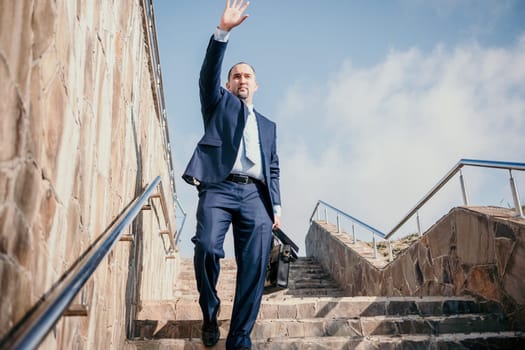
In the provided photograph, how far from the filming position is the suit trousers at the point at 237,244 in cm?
298

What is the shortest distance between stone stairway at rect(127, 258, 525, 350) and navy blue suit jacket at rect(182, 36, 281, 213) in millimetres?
940

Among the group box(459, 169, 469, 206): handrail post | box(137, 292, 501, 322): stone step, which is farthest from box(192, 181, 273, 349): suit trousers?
box(459, 169, 469, 206): handrail post

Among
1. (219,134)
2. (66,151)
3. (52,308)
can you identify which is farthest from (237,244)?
(52,308)

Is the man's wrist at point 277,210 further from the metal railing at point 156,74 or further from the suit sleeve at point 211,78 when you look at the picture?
the metal railing at point 156,74

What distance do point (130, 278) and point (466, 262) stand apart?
3110mm

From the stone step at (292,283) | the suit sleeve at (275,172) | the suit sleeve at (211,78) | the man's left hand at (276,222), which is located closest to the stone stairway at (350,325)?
the man's left hand at (276,222)

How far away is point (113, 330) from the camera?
9.02 feet

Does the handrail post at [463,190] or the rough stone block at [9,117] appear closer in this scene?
the rough stone block at [9,117]

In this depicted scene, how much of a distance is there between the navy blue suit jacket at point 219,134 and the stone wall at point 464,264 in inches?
80.8

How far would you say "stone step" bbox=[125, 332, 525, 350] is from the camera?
124 inches

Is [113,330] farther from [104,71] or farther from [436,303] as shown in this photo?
[436,303]

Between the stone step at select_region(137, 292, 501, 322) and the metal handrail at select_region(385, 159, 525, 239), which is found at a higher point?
the metal handrail at select_region(385, 159, 525, 239)

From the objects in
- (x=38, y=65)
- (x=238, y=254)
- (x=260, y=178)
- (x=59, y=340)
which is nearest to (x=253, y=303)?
(x=238, y=254)

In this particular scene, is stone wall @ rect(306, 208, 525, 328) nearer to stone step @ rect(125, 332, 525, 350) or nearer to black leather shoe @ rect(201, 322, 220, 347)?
stone step @ rect(125, 332, 525, 350)
